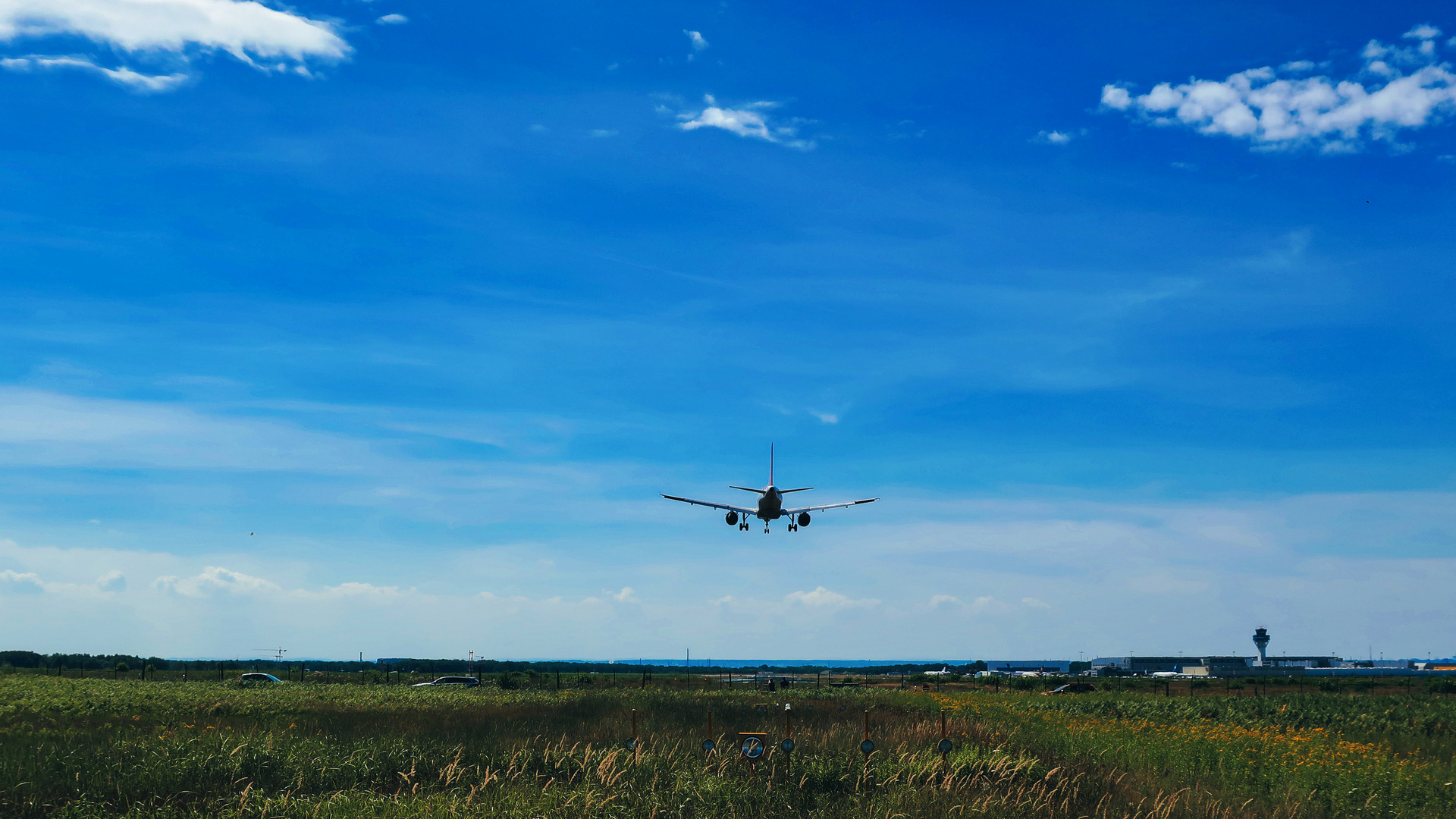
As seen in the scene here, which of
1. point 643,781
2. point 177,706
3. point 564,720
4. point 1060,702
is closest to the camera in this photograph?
point 643,781

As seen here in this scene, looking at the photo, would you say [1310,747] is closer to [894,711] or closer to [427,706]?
[894,711]

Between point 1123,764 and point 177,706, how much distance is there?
116 ft

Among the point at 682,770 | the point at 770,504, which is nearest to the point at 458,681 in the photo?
the point at 770,504

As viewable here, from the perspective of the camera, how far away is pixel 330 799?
1412cm

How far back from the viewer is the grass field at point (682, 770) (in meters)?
13.7

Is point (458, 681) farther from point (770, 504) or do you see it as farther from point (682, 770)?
point (682, 770)

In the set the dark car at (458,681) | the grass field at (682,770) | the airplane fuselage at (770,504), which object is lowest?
the dark car at (458,681)

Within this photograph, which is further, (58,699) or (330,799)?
(58,699)

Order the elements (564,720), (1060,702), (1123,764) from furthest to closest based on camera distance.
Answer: (1060,702)
(564,720)
(1123,764)

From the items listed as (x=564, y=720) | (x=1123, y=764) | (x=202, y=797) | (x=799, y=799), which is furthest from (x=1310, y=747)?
(x=202, y=797)

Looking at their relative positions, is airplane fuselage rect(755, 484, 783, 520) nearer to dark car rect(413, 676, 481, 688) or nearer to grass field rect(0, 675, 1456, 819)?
grass field rect(0, 675, 1456, 819)

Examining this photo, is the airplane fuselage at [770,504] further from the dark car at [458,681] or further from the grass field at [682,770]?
the dark car at [458,681]

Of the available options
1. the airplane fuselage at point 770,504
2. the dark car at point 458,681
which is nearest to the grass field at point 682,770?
the airplane fuselage at point 770,504

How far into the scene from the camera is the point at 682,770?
15.8 metres
